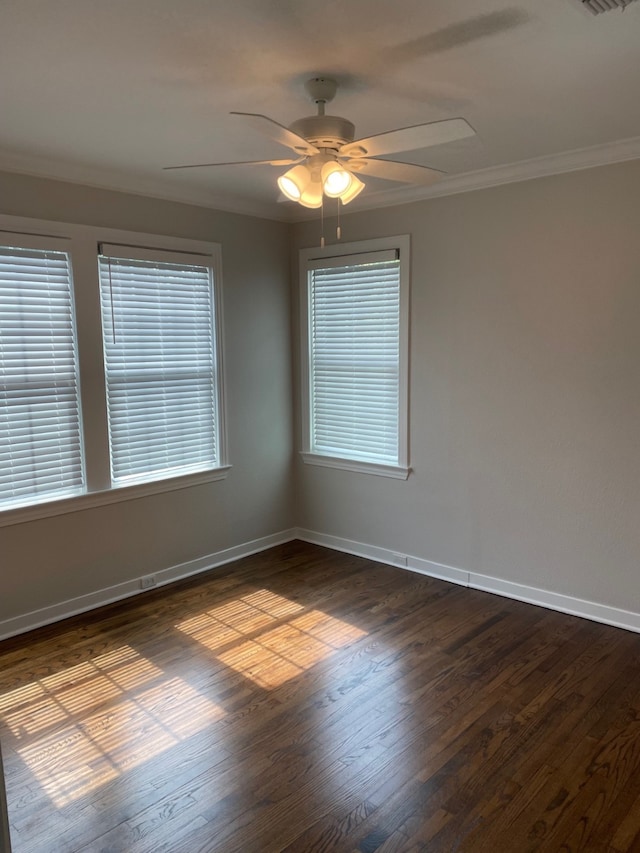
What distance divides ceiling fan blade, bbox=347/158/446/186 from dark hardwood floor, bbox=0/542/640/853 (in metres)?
2.21

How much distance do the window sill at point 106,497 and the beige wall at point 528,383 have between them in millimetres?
1323

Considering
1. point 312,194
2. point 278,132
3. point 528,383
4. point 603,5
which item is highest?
point 603,5

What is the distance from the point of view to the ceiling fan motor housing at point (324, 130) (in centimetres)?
203

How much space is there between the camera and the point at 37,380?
3291 mm

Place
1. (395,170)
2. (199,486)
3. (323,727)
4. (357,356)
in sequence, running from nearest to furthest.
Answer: (395,170), (323,727), (199,486), (357,356)

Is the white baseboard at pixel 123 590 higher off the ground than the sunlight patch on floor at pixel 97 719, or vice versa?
the white baseboard at pixel 123 590

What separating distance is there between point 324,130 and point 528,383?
2.04 metres

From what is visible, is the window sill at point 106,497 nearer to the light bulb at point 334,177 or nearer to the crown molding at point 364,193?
the crown molding at point 364,193

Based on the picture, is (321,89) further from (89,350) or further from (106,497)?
(106,497)

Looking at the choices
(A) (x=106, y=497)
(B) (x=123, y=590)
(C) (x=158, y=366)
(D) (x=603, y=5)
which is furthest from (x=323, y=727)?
(D) (x=603, y=5)

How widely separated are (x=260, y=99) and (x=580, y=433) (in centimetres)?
236

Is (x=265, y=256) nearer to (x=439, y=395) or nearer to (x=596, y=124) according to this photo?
(x=439, y=395)

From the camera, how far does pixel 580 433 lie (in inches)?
131

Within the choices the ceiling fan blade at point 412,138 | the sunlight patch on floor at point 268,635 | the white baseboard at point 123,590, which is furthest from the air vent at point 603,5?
the white baseboard at point 123,590
